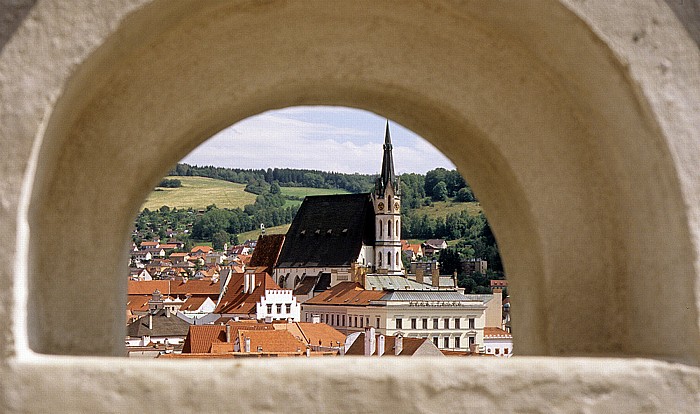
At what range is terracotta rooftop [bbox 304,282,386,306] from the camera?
102m

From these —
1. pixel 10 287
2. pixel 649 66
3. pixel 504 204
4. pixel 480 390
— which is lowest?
pixel 480 390

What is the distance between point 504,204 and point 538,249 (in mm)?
350

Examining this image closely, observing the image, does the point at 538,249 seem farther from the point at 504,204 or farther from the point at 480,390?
the point at 480,390

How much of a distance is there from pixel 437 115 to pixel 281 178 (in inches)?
7086

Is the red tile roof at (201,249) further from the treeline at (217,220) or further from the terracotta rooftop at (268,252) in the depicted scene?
the terracotta rooftop at (268,252)

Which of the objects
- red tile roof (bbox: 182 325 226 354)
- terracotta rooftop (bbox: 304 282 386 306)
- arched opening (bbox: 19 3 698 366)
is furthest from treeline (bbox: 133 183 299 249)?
arched opening (bbox: 19 3 698 366)

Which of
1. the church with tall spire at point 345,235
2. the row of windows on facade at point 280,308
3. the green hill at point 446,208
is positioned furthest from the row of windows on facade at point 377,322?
the green hill at point 446,208

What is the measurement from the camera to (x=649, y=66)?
336 cm

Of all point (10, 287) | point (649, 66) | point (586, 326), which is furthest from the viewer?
point (586, 326)

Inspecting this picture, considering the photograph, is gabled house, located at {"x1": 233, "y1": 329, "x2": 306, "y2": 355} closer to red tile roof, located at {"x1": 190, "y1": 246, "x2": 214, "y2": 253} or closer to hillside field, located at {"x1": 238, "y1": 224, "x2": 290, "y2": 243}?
hillside field, located at {"x1": 238, "y1": 224, "x2": 290, "y2": 243}

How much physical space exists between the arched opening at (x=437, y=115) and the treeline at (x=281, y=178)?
171 m

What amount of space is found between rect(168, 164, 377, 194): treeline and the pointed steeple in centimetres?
4795

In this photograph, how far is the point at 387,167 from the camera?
12706 cm

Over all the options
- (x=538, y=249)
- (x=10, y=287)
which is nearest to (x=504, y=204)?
(x=538, y=249)
